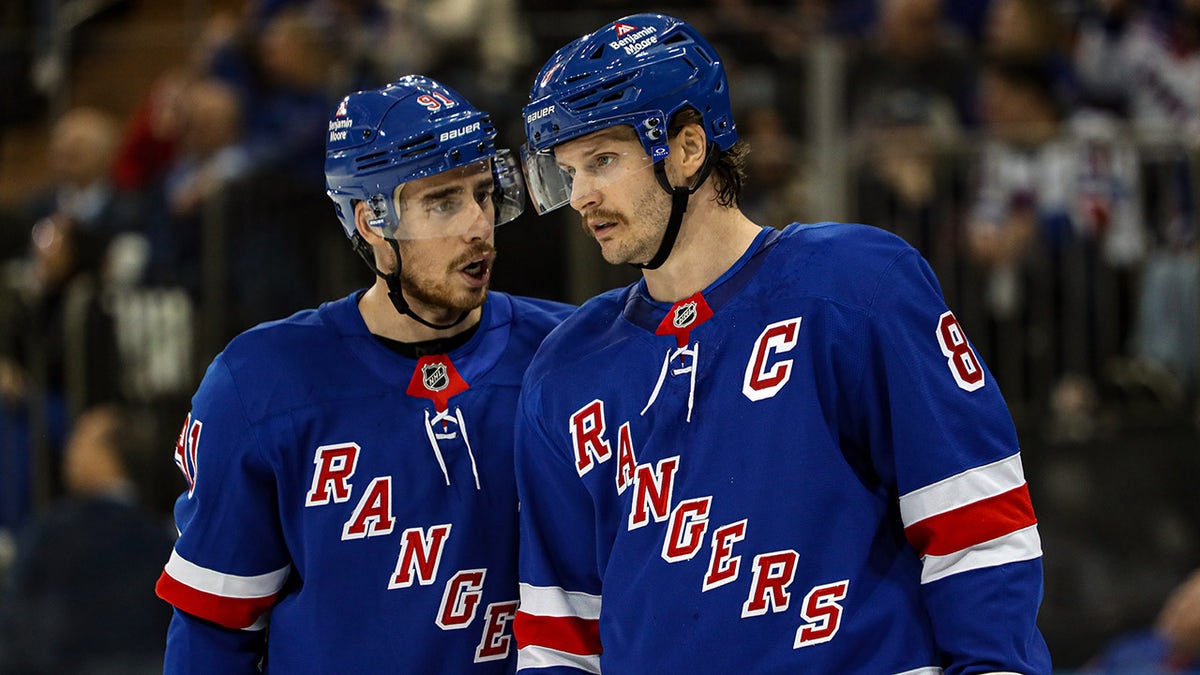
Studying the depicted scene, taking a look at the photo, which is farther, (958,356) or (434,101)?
(434,101)

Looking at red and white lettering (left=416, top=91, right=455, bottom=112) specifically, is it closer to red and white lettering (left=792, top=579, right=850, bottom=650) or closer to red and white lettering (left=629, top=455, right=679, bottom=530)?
red and white lettering (left=629, top=455, right=679, bottom=530)

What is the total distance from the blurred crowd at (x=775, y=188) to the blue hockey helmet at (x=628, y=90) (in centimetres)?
293

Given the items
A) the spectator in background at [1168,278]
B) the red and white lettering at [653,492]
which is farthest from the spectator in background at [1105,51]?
the red and white lettering at [653,492]

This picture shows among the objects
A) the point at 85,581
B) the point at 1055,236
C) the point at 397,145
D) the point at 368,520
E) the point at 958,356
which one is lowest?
the point at 85,581

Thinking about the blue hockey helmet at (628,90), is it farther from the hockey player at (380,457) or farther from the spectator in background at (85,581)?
the spectator in background at (85,581)

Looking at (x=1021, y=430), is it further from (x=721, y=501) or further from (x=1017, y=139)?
(x=721, y=501)

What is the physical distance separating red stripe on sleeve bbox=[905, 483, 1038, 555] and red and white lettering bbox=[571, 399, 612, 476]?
1.75 feet

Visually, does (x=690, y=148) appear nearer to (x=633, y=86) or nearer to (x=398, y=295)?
(x=633, y=86)

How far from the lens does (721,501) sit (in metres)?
2.37

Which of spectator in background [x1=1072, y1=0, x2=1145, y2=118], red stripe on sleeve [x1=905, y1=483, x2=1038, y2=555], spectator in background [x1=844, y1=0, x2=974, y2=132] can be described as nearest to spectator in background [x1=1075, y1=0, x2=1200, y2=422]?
spectator in background [x1=1072, y1=0, x2=1145, y2=118]

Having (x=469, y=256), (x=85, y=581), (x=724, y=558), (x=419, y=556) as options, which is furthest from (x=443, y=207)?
(x=85, y=581)

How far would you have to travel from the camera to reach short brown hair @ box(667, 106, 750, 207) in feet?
8.32

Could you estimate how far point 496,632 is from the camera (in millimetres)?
2828

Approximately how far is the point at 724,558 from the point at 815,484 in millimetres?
181
